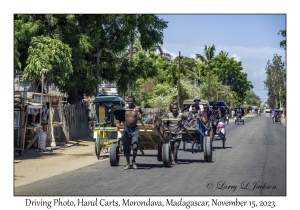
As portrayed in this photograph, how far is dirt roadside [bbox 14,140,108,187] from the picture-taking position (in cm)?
1551

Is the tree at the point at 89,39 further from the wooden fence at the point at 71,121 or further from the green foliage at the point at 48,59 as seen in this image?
the wooden fence at the point at 71,121

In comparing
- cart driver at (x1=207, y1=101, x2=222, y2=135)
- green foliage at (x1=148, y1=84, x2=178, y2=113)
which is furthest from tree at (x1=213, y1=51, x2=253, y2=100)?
cart driver at (x1=207, y1=101, x2=222, y2=135)

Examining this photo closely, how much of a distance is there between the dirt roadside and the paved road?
21.3 inches

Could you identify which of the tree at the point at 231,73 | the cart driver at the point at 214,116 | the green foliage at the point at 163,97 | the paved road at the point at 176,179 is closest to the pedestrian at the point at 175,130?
the paved road at the point at 176,179

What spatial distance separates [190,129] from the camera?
18.8 m

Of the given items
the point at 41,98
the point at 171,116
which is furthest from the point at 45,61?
the point at 171,116

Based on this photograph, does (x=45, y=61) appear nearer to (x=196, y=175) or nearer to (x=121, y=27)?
(x=121, y=27)

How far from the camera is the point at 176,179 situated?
14.0m

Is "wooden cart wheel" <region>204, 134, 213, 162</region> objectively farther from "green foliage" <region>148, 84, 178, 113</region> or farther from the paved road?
"green foliage" <region>148, 84, 178, 113</region>

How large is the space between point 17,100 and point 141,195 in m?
10.9

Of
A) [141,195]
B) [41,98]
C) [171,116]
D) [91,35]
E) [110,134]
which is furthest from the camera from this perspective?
[91,35]

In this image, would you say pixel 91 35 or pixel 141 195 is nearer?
pixel 141 195

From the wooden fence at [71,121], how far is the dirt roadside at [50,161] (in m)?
1.67

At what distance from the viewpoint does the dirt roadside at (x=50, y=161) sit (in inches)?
611
